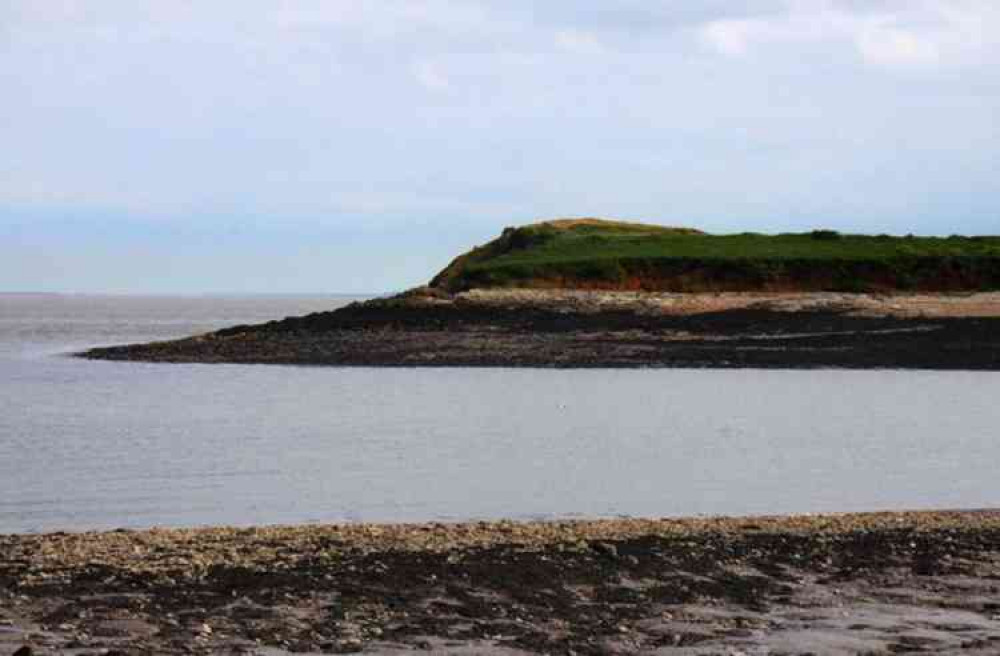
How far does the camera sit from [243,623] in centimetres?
1295

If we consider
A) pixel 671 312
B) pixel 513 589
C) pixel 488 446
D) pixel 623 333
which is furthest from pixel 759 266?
pixel 513 589

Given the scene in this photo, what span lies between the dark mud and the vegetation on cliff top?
33.9ft

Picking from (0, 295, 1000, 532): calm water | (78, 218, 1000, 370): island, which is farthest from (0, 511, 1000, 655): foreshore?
(78, 218, 1000, 370): island

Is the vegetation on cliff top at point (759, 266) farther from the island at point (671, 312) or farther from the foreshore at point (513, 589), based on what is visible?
the foreshore at point (513, 589)

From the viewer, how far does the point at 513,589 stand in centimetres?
1434

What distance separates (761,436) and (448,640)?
18.7 m

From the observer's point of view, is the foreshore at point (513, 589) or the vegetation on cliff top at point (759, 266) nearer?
the foreshore at point (513, 589)

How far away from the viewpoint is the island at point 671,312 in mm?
53469

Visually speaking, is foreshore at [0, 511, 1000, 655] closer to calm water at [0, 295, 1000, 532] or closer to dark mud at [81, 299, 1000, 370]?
calm water at [0, 295, 1000, 532]

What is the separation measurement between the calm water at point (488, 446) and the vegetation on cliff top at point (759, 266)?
95.9 ft

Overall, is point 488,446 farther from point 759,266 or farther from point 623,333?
point 759,266

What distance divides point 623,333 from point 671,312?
4752 millimetres

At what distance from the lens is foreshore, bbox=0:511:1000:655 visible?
12516mm

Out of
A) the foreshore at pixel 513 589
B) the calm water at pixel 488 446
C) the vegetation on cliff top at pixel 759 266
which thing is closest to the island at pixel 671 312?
the vegetation on cliff top at pixel 759 266
